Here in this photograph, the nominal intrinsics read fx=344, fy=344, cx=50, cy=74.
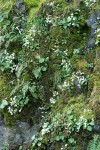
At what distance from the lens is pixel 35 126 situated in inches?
311

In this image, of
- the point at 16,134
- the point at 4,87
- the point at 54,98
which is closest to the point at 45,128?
the point at 54,98

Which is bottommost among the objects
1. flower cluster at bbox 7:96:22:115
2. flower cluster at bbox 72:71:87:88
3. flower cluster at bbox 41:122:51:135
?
flower cluster at bbox 41:122:51:135

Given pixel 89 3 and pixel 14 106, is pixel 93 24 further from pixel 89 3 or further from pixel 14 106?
pixel 14 106

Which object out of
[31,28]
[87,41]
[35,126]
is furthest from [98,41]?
[35,126]

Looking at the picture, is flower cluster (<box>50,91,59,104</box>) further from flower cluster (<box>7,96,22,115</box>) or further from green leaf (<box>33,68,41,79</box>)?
flower cluster (<box>7,96,22,115</box>)

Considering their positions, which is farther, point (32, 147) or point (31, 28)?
point (31, 28)

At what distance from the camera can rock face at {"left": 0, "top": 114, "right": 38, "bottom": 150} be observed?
7910mm

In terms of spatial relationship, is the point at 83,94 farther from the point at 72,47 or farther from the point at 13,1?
the point at 13,1

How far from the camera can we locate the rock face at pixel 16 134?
7.91 meters

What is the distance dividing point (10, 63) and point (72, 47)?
1.59 metres

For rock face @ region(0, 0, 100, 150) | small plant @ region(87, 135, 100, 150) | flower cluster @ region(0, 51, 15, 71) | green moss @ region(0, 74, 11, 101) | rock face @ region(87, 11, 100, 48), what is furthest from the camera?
flower cluster @ region(0, 51, 15, 71)

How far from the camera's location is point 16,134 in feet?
26.5

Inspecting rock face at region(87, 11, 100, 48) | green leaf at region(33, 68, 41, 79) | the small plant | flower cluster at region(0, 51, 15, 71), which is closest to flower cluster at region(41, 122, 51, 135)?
the small plant

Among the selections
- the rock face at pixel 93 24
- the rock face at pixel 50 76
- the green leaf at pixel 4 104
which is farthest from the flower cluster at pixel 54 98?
the rock face at pixel 93 24
